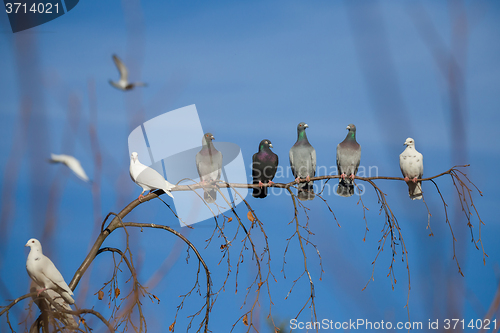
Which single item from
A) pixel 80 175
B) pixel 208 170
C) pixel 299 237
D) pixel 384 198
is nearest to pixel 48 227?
pixel 80 175

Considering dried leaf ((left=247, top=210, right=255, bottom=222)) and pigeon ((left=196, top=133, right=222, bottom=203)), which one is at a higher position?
pigeon ((left=196, top=133, right=222, bottom=203))

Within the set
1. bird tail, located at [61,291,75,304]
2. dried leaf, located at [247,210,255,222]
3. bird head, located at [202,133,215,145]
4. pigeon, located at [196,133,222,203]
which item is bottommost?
bird tail, located at [61,291,75,304]

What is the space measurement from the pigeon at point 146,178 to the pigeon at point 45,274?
2.85ft

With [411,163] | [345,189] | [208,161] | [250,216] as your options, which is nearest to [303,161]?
[345,189]

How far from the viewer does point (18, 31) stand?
4.13ft

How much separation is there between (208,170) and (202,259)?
6.78 feet

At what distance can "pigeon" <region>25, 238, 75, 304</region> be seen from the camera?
131 inches

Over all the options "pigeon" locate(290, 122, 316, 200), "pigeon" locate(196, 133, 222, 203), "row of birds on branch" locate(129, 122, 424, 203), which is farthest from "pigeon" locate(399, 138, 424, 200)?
"pigeon" locate(196, 133, 222, 203)

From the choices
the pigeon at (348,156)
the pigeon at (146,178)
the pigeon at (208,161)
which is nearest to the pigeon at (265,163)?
the pigeon at (208,161)

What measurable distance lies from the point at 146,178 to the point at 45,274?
120 centimetres

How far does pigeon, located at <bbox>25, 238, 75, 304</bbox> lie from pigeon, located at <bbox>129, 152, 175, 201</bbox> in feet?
2.85

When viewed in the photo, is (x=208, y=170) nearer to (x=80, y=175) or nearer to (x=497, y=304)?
(x=80, y=175)

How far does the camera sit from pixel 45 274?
3.56 m

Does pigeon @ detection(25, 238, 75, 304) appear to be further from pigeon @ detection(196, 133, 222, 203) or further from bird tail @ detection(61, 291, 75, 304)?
pigeon @ detection(196, 133, 222, 203)
